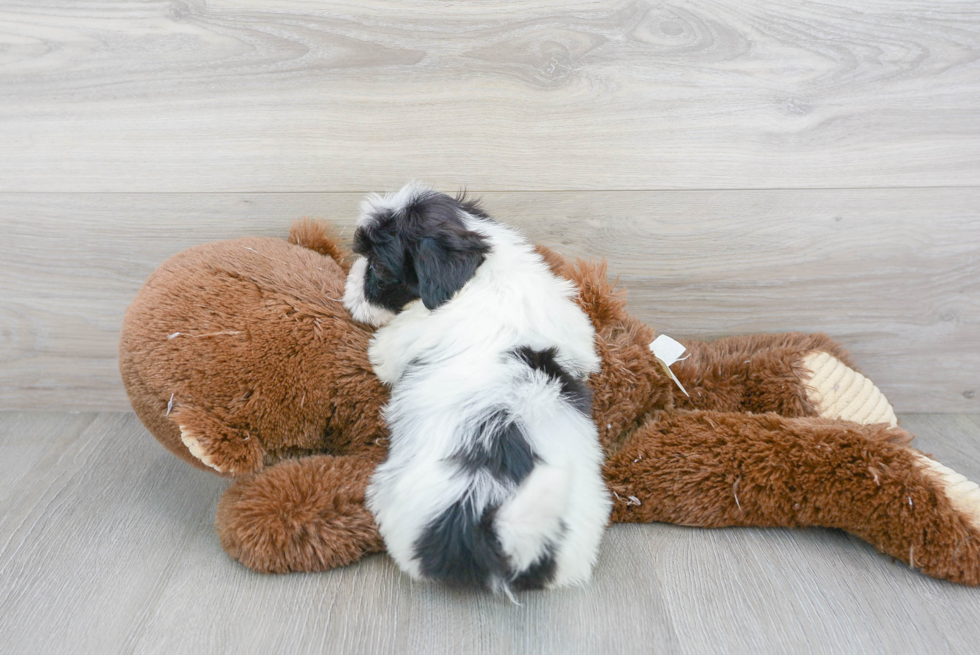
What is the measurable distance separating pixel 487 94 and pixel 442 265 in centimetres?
51

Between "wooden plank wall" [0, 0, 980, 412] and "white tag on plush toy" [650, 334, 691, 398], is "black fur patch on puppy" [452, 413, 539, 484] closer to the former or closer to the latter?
"white tag on plush toy" [650, 334, 691, 398]

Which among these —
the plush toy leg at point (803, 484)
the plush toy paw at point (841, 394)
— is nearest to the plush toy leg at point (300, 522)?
the plush toy leg at point (803, 484)

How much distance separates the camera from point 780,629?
982 millimetres

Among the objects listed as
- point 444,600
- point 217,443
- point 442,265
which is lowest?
point 444,600

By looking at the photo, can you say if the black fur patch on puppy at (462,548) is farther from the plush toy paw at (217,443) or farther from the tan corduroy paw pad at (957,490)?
the tan corduroy paw pad at (957,490)

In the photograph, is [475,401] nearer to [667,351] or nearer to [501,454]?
[501,454]

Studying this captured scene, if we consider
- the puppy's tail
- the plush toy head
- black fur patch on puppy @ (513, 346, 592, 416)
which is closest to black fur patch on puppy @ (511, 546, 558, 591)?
the puppy's tail

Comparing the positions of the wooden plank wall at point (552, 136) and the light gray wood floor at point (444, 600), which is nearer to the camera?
the light gray wood floor at point (444, 600)

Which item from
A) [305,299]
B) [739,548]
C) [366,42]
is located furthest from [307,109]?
[739,548]

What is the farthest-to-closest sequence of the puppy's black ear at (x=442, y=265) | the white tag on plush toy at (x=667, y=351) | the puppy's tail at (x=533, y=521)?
the white tag on plush toy at (x=667, y=351) → the puppy's black ear at (x=442, y=265) → the puppy's tail at (x=533, y=521)

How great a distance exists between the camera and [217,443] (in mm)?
1050

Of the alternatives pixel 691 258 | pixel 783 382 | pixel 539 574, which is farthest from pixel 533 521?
pixel 691 258

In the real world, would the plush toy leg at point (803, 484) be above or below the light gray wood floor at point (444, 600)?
above

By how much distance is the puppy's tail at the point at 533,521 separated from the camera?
883 millimetres
